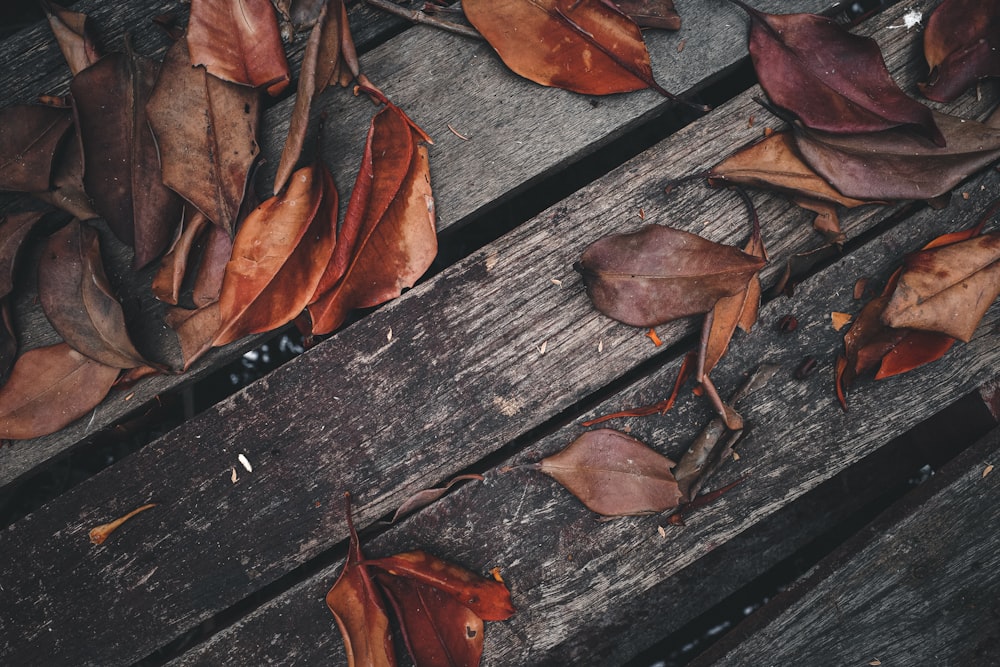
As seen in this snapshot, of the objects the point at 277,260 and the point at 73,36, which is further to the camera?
the point at 73,36

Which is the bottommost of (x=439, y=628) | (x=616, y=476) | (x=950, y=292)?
(x=439, y=628)

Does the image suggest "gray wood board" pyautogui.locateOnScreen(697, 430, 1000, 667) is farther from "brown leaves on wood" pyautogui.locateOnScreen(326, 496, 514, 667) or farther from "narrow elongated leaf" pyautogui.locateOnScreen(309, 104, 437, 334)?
"narrow elongated leaf" pyautogui.locateOnScreen(309, 104, 437, 334)

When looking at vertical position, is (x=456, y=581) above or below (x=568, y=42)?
below

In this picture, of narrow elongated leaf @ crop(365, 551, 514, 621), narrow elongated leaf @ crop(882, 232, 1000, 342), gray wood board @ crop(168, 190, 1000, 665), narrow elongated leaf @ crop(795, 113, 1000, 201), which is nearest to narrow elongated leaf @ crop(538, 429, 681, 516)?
gray wood board @ crop(168, 190, 1000, 665)

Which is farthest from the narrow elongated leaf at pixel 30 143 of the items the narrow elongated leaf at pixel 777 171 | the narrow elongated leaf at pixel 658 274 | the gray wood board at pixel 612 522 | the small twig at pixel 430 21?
the narrow elongated leaf at pixel 777 171

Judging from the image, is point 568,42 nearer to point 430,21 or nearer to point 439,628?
point 430,21

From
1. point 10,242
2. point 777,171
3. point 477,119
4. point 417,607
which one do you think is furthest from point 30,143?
point 777,171
